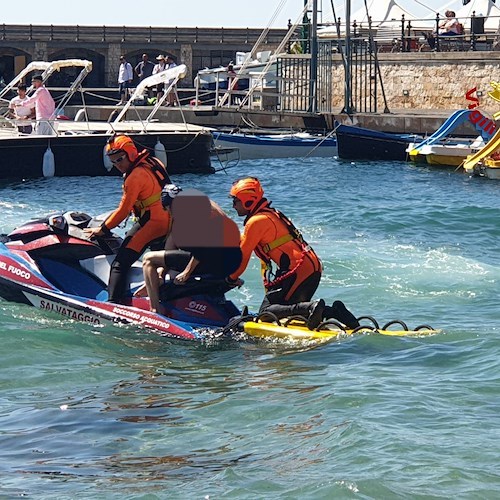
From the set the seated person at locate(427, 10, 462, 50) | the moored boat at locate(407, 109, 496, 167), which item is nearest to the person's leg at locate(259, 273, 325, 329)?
Result: the moored boat at locate(407, 109, 496, 167)

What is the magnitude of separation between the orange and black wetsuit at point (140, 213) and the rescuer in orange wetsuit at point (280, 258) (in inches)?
35.5

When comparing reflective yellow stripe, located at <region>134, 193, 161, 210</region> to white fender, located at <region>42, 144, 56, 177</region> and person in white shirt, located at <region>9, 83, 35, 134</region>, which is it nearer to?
person in white shirt, located at <region>9, 83, 35, 134</region>

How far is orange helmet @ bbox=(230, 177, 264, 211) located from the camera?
31.8ft

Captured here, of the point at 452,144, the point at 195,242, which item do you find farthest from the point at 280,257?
the point at 452,144

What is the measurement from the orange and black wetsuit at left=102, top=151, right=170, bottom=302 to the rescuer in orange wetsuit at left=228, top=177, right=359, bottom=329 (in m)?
0.90

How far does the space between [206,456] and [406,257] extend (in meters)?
8.64

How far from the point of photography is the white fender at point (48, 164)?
971 inches

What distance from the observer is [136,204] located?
415 inches

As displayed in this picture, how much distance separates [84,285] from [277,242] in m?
2.22

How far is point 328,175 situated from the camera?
1069 inches

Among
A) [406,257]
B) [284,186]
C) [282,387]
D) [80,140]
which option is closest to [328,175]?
[284,186]

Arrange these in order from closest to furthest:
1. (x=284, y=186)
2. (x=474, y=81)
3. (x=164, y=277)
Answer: (x=164, y=277), (x=284, y=186), (x=474, y=81)

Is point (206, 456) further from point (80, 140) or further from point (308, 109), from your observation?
point (308, 109)

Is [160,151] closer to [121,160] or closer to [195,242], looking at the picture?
[121,160]
